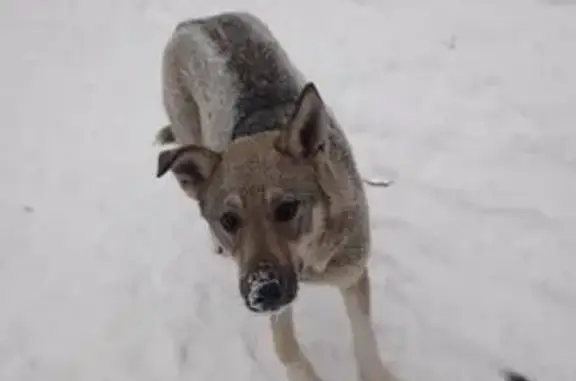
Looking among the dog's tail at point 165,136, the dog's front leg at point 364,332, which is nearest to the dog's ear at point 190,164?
the dog's front leg at point 364,332

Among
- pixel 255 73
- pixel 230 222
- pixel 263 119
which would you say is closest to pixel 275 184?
pixel 230 222

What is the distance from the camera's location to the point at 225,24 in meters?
4.30

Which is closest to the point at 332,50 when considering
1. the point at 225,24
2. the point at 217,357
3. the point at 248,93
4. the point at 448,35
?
the point at 448,35

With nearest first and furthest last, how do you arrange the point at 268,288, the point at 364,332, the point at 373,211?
1. the point at 268,288
2. the point at 364,332
3. the point at 373,211

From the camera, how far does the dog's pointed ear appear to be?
121 inches

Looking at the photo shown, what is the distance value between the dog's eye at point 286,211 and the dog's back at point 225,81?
623 mm

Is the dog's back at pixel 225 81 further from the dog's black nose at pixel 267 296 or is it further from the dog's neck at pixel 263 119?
the dog's black nose at pixel 267 296

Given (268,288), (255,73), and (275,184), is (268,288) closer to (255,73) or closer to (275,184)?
(275,184)

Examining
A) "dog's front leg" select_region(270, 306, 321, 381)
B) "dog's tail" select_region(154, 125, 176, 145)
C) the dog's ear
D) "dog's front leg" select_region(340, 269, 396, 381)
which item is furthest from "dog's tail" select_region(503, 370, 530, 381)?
"dog's tail" select_region(154, 125, 176, 145)

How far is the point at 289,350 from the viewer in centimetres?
365

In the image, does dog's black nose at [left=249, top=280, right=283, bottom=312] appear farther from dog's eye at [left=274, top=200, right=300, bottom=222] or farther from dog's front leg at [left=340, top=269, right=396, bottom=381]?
dog's front leg at [left=340, top=269, right=396, bottom=381]

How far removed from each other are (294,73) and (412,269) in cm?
106

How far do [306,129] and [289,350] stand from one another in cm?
99

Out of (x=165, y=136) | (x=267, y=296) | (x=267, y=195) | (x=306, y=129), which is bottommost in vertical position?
(x=165, y=136)
